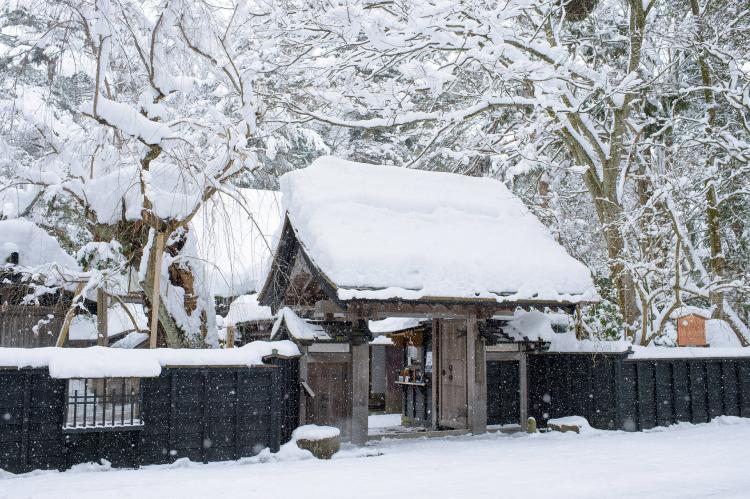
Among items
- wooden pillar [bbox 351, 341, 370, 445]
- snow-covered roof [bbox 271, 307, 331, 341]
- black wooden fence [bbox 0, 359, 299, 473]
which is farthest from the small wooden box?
black wooden fence [bbox 0, 359, 299, 473]

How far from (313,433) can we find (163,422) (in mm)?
2371

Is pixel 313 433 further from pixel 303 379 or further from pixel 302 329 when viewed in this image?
pixel 302 329

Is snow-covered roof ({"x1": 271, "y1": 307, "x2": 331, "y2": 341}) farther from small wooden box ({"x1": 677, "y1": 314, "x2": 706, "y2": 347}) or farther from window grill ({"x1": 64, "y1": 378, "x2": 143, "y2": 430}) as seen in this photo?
small wooden box ({"x1": 677, "y1": 314, "x2": 706, "y2": 347})

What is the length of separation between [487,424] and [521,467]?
473cm

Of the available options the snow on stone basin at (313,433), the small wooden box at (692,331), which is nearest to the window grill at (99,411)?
the snow on stone basin at (313,433)

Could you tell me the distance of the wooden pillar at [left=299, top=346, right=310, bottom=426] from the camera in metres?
11.7

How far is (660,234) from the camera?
1562 cm

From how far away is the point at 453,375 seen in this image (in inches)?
563

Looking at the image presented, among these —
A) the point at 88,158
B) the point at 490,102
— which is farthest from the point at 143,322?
the point at 490,102

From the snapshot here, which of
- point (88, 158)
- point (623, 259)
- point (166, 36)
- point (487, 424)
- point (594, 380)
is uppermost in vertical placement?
point (166, 36)

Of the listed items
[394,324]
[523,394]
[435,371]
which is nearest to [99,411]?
[435,371]

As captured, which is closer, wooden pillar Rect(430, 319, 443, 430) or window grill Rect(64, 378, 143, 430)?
window grill Rect(64, 378, 143, 430)

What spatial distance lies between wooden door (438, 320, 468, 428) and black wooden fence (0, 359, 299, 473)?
4.18m

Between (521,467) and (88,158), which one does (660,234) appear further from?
(88,158)
